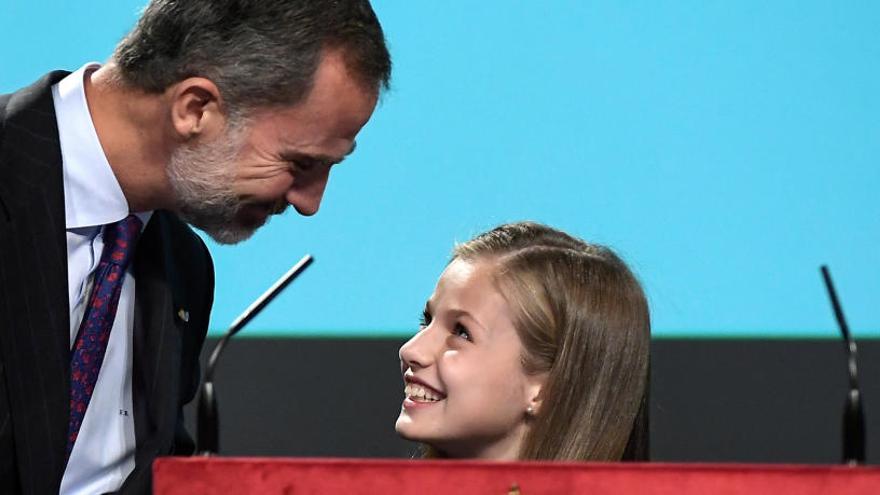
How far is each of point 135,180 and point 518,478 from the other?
0.76 metres

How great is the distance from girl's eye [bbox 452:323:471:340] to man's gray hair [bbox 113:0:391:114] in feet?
0.89

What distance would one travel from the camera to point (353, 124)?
1.39 meters

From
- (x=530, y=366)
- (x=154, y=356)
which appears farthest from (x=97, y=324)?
(x=530, y=366)

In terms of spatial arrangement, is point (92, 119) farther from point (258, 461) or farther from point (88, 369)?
point (258, 461)

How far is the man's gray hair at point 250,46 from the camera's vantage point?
134cm

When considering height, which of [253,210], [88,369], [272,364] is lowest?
[272,364]

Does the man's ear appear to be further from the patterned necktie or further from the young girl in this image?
the young girl

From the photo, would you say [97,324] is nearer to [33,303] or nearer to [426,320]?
[33,303]

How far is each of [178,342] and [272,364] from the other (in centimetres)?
74

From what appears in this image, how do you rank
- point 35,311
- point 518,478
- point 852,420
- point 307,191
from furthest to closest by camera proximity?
point 307,191 → point 35,311 → point 852,420 → point 518,478

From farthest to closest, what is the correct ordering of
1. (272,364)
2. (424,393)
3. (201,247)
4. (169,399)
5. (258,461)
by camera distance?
(272,364) → (201,247) → (169,399) → (424,393) → (258,461)

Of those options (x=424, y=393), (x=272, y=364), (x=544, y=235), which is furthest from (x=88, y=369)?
Answer: (x=272, y=364)

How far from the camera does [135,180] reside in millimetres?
1402

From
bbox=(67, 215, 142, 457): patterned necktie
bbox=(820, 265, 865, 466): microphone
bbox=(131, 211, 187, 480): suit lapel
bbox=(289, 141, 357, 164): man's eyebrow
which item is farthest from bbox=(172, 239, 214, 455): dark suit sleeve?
bbox=(820, 265, 865, 466): microphone
